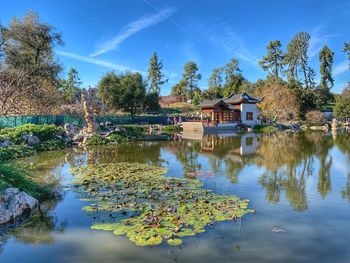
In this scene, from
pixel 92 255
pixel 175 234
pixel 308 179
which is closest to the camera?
pixel 92 255

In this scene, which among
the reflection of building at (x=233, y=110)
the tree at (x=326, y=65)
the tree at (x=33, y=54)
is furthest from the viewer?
the tree at (x=326, y=65)

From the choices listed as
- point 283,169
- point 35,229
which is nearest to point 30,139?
point 35,229

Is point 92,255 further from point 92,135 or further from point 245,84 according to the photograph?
point 245,84

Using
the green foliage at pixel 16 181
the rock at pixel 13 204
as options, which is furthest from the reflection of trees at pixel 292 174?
the green foliage at pixel 16 181

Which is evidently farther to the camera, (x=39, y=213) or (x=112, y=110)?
(x=112, y=110)

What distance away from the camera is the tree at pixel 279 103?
43000 millimetres

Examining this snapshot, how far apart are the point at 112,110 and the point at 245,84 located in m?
27.9

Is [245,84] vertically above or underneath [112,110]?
above

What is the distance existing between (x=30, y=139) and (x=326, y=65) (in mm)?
60100

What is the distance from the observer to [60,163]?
1377 centimetres

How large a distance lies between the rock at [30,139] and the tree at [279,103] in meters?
33.4

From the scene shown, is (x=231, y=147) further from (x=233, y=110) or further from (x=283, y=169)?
(x=233, y=110)

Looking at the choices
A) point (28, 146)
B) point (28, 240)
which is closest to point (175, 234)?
point (28, 240)

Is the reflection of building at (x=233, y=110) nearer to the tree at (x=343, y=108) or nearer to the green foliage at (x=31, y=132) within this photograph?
the tree at (x=343, y=108)
